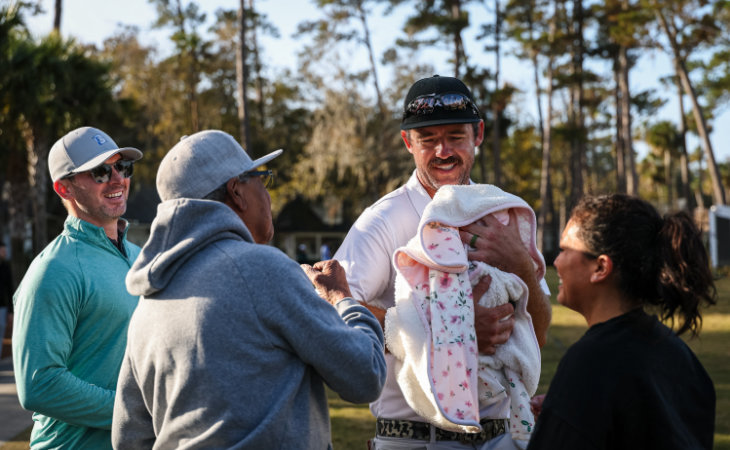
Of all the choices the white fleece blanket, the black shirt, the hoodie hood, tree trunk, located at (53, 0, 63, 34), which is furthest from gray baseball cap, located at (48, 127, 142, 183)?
tree trunk, located at (53, 0, 63, 34)

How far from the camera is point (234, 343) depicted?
227 centimetres

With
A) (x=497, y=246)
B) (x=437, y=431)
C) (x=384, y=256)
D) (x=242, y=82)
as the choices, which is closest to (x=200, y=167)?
(x=384, y=256)

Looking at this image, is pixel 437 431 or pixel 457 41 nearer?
pixel 437 431

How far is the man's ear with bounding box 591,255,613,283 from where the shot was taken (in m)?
2.44

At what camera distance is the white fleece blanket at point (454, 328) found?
2750 mm

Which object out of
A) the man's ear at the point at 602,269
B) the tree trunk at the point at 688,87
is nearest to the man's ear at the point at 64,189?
the man's ear at the point at 602,269

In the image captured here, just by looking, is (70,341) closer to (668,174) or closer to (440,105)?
(440,105)

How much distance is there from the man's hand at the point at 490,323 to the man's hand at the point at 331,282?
0.49 metres

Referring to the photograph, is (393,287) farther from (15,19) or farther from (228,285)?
(15,19)

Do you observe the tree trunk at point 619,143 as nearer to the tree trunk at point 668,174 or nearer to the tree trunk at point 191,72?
the tree trunk at point 668,174

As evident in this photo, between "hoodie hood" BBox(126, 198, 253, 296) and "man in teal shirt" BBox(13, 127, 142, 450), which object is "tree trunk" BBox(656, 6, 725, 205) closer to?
"man in teal shirt" BBox(13, 127, 142, 450)

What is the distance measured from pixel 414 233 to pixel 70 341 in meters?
1.54

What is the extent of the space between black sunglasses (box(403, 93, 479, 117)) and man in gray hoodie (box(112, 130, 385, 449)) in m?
1.10

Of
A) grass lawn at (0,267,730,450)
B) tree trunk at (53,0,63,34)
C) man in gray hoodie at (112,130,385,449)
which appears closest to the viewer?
man in gray hoodie at (112,130,385,449)
